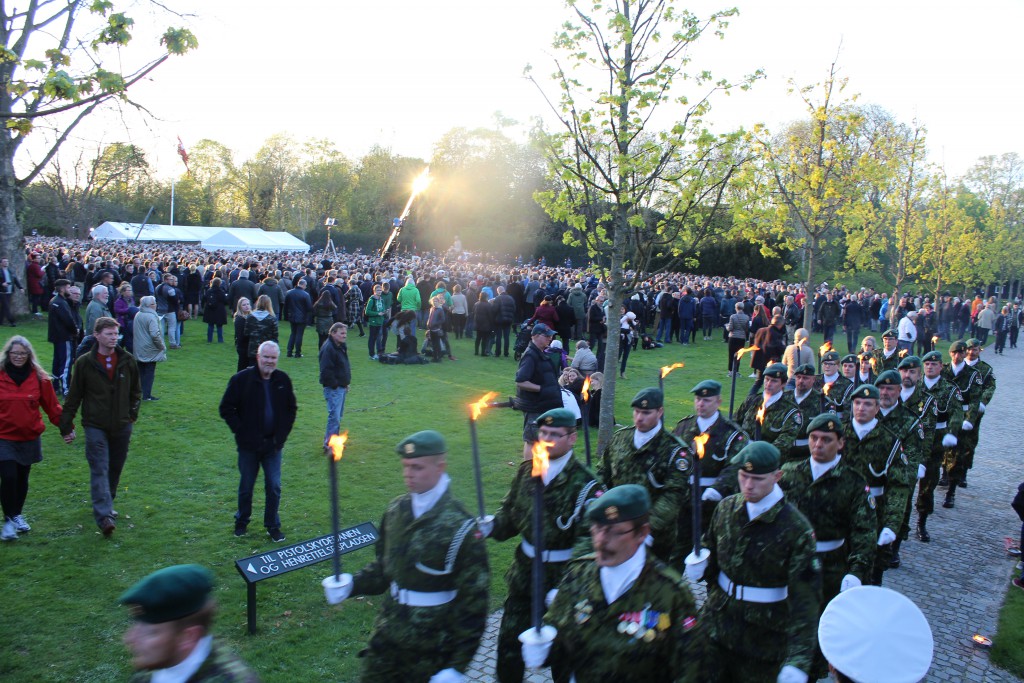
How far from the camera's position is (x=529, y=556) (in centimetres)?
507

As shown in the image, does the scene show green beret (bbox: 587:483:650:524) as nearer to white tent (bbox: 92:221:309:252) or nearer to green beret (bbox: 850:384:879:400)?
green beret (bbox: 850:384:879:400)

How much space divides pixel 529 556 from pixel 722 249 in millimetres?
49069

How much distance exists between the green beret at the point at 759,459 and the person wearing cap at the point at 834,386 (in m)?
5.09

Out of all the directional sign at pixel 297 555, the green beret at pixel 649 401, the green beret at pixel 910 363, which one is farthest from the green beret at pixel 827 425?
the green beret at pixel 910 363

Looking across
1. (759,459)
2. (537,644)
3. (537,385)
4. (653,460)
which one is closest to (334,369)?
(537,385)

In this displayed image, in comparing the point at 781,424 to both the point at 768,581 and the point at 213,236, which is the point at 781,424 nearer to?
the point at 768,581

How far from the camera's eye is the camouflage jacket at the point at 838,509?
5469 millimetres

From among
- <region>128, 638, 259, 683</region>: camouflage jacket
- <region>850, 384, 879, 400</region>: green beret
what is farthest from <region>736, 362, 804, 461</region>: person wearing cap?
<region>128, 638, 259, 683</region>: camouflage jacket

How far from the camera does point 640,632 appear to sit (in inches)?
143

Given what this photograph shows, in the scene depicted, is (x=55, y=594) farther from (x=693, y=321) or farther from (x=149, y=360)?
(x=693, y=321)

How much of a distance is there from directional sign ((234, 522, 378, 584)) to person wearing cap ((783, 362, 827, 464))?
4562 millimetres

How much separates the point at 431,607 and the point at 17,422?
525 cm

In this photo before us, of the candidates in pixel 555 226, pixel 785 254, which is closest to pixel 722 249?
pixel 785 254

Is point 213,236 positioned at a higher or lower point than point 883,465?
higher
